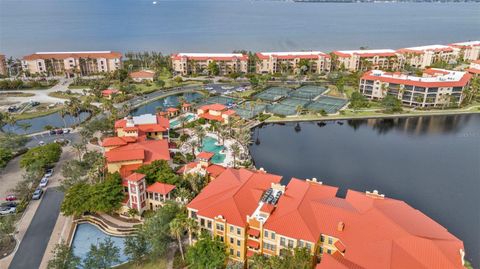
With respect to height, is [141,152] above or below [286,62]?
below

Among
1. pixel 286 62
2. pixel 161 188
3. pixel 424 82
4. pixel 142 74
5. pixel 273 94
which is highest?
pixel 286 62

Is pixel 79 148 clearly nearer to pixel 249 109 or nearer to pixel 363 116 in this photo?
pixel 249 109

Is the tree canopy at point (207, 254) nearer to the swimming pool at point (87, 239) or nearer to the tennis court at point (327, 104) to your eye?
the swimming pool at point (87, 239)

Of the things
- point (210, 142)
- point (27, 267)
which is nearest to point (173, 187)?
point (27, 267)

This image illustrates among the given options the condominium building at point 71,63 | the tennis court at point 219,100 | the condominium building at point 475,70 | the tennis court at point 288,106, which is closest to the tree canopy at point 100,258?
the tennis court at point 288,106

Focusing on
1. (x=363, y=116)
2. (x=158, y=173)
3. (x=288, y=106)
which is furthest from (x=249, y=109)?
(x=158, y=173)

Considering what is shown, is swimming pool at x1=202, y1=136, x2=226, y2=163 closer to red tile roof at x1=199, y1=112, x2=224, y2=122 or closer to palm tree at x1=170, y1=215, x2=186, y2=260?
red tile roof at x1=199, y1=112, x2=224, y2=122

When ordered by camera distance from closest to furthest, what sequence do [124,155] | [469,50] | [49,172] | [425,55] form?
1. [124,155]
2. [49,172]
3. [425,55]
4. [469,50]

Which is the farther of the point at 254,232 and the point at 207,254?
the point at 254,232
